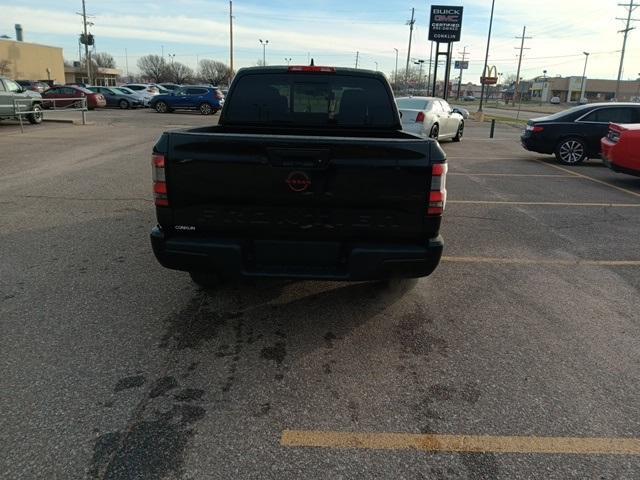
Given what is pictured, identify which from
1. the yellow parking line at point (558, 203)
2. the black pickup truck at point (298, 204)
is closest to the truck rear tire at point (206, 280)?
the black pickup truck at point (298, 204)

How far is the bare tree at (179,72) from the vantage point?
114 metres

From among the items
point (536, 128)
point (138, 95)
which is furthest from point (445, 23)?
point (138, 95)

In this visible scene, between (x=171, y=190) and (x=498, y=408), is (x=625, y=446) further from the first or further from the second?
(x=171, y=190)

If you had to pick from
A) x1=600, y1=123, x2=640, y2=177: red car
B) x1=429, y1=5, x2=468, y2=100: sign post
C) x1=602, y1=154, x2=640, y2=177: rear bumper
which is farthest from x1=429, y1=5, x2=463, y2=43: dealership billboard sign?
x1=602, y1=154, x2=640, y2=177: rear bumper

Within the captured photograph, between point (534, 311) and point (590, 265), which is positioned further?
point (590, 265)

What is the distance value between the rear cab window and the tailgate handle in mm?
1751

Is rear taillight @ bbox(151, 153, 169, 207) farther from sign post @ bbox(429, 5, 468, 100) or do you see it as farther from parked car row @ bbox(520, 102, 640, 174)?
sign post @ bbox(429, 5, 468, 100)

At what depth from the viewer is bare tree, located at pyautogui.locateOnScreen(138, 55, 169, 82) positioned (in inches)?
4616

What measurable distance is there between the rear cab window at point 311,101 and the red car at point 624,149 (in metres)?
7.23

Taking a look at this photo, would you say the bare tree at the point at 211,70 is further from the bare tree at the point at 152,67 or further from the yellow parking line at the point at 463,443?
the yellow parking line at the point at 463,443

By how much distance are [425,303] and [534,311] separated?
0.94 meters

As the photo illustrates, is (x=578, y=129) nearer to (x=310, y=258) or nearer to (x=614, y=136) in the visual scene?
(x=614, y=136)

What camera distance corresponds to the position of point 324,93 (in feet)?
16.5

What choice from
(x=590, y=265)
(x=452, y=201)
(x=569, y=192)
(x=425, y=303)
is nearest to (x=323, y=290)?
(x=425, y=303)
